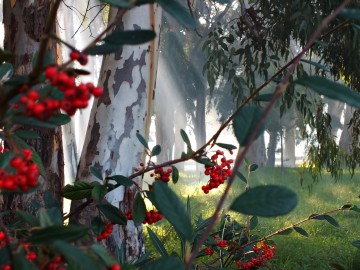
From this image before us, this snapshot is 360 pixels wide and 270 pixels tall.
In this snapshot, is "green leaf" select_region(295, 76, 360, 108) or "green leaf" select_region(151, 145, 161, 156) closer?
"green leaf" select_region(295, 76, 360, 108)

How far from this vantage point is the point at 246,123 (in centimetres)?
64

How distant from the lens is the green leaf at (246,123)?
2.00ft

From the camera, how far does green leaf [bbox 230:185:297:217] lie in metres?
0.58

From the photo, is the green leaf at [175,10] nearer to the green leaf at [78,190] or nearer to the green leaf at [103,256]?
the green leaf at [103,256]

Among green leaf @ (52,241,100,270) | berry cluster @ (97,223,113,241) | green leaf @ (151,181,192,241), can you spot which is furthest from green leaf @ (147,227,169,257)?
green leaf @ (52,241,100,270)

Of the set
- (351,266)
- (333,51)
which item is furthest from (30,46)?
(351,266)

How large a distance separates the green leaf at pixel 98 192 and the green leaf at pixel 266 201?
0.64m

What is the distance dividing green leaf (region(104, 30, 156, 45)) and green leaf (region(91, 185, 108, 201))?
2.11 ft

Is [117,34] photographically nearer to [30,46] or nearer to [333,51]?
[30,46]

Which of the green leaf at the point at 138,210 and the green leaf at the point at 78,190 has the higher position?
the green leaf at the point at 78,190

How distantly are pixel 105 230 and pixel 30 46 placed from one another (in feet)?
5.17

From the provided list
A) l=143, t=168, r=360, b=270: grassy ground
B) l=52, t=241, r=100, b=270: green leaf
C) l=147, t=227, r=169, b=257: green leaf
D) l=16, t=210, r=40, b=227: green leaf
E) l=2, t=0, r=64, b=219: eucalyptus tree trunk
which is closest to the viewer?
l=52, t=241, r=100, b=270: green leaf

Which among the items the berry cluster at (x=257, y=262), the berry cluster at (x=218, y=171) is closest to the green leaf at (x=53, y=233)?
the berry cluster at (x=218, y=171)

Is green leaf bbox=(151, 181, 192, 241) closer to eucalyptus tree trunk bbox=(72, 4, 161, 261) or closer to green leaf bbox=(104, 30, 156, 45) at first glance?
green leaf bbox=(104, 30, 156, 45)
